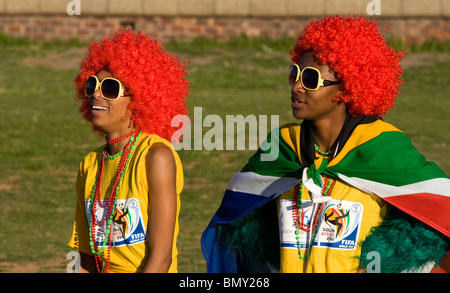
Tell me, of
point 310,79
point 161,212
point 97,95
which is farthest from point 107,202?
point 310,79

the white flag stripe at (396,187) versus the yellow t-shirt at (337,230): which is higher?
the white flag stripe at (396,187)

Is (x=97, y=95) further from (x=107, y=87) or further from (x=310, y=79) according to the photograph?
(x=310, y=79)

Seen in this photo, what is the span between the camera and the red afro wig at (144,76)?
16.1 ft

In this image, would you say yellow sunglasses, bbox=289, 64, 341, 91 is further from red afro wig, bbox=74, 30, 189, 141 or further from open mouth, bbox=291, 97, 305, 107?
red afro wig, bbox=74, 30, 189, 141

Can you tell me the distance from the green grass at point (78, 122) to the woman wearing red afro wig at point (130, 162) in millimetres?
4044

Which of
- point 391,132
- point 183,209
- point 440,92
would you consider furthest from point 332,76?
→ point 440,92

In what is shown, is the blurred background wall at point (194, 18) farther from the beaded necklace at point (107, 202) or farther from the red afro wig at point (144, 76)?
the beaded necklace at point (107, 202)

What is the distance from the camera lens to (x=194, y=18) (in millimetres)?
22000

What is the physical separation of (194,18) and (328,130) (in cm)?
1717

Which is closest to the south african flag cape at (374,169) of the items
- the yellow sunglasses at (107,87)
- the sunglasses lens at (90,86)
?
the yellow sunglasses at (107,87)
